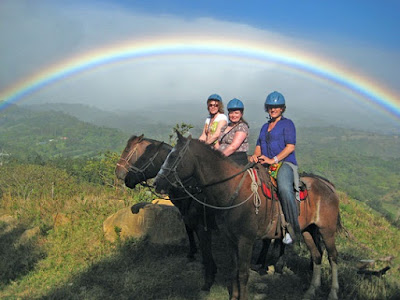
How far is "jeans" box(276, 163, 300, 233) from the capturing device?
5.15 meters

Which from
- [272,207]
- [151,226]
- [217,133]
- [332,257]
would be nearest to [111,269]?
[151,226]

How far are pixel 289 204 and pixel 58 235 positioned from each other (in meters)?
6.19

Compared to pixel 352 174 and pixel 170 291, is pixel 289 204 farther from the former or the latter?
pixel 352 174

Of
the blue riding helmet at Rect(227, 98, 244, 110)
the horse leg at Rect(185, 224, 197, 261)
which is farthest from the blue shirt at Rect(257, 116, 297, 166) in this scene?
the horse leg at Rect(185, 224, 197, 261)

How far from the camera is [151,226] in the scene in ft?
25.4

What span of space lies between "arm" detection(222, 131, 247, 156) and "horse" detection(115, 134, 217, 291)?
129cm

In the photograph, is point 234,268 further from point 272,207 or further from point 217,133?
point 217,133

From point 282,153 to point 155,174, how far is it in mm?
3039

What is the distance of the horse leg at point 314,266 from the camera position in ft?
18.6

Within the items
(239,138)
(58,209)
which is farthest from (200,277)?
(58,209)

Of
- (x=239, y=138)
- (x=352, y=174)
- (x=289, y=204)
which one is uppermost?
(x=239, y=138)

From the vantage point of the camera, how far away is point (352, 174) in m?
137

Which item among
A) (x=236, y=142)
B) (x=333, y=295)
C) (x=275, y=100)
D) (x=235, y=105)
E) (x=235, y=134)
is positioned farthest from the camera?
(x=235, y=105)

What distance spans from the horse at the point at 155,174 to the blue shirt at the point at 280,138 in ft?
5.72
